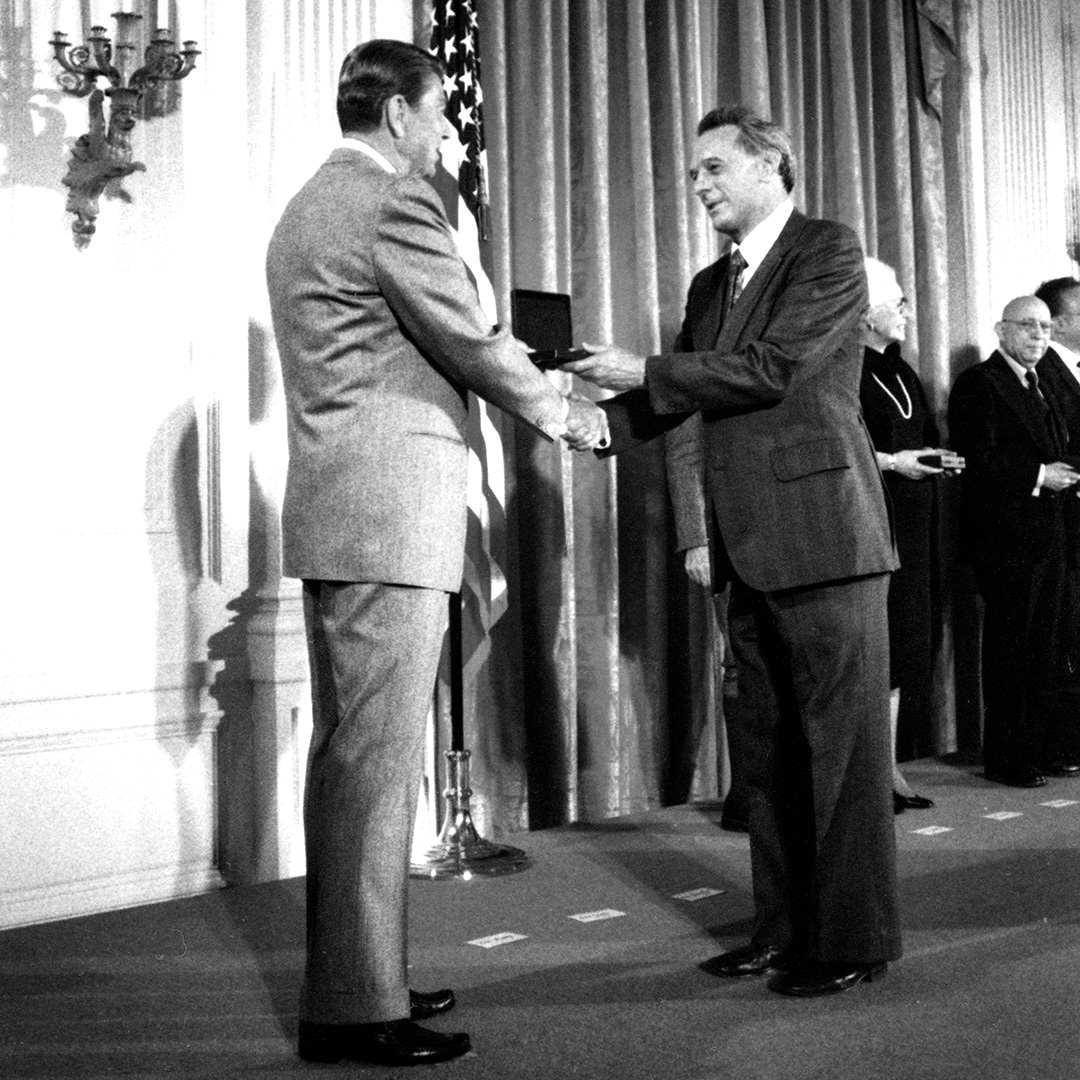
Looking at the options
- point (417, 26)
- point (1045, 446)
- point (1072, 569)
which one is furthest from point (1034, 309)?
point (417, 26)

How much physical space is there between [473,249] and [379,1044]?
2.22 metres

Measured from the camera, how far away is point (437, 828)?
4402 mm

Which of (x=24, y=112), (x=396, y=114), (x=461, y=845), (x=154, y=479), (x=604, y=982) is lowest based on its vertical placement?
(x=604, y=982)

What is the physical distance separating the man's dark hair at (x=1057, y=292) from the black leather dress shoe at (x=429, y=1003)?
4202mm

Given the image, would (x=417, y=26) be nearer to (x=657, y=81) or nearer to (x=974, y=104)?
(x=657, y=81)

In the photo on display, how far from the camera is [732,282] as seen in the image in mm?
3031

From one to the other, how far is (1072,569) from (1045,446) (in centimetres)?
53

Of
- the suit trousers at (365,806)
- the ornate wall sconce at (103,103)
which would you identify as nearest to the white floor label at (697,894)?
the suit trousers at (365,806)

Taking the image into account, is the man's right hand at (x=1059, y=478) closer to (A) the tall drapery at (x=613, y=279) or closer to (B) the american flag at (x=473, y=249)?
(A) the tall drapery at (x=613, y=279)

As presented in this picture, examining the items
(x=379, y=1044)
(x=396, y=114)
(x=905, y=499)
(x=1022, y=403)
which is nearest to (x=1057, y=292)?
(x=1022, y=403)

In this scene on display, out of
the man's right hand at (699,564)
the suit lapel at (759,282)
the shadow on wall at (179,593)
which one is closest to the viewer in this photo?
the suit lapel at (759,282)

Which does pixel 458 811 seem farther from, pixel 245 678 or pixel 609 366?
pixel 609 366

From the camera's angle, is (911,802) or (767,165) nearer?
(767,165)

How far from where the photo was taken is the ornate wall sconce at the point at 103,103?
3607mm
